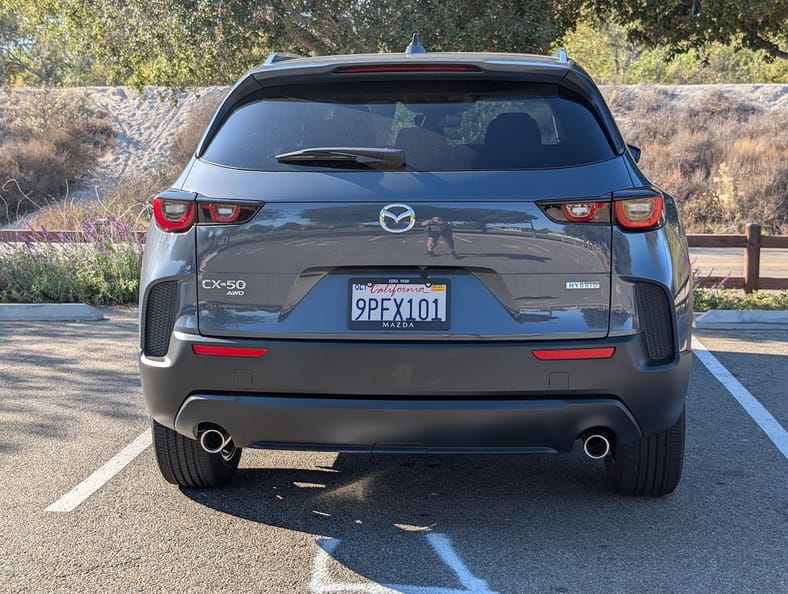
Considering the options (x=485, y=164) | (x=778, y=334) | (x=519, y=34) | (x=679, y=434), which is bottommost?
(x=778, y=334)

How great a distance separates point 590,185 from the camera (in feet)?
12.1

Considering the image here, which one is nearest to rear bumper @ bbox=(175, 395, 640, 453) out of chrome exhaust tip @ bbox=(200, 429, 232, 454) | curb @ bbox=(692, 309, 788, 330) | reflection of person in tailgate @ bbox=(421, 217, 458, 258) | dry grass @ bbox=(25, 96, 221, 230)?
chrome exhaust tip @ bbox=(200, 429, 232, 454)

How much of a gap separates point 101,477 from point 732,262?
13833mm

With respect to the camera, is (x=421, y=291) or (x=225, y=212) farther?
(x=225, y=212)

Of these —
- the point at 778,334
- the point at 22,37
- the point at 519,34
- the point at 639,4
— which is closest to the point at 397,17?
the point at 519,34

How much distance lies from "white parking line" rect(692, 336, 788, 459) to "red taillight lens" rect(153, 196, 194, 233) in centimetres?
343

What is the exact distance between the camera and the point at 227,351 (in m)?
3.73

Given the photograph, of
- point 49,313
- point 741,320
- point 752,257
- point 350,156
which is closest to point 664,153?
point 752,257

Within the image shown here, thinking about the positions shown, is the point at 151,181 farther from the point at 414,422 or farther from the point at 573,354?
the point at 573,354

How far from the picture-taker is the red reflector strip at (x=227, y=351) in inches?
146

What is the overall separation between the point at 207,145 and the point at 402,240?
1001mm

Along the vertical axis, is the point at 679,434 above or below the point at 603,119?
below

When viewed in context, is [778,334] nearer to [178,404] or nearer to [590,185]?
[590,185]

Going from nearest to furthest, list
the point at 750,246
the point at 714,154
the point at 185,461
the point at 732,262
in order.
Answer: the point at 185,461 < the point at 750,246 < the point at 732,262 < the point at 714,154
